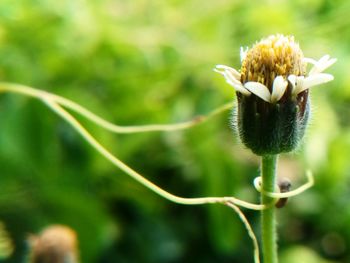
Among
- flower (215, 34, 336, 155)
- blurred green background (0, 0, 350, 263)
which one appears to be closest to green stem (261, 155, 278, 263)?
flower (215, 34, 336, 155)

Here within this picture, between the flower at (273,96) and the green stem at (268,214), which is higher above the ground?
the flower at (273,96)

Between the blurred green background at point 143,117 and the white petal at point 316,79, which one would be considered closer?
the white petal at point 316,79

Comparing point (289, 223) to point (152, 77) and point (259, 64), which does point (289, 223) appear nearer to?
point (152, 77)

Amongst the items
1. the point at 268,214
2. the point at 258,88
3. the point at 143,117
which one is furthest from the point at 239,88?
the point at 143,117

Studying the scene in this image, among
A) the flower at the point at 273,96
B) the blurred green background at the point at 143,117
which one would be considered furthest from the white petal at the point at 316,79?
the blurred green background at the point at 143,117

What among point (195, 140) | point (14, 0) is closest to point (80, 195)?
point (195, 140)

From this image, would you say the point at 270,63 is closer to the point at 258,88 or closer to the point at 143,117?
the point at 258,88

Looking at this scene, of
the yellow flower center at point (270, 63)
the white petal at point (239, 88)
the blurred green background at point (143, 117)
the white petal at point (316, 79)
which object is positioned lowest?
the white petal at point (239, 88)

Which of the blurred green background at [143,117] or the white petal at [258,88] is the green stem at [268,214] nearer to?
the white petal at [258,88]
